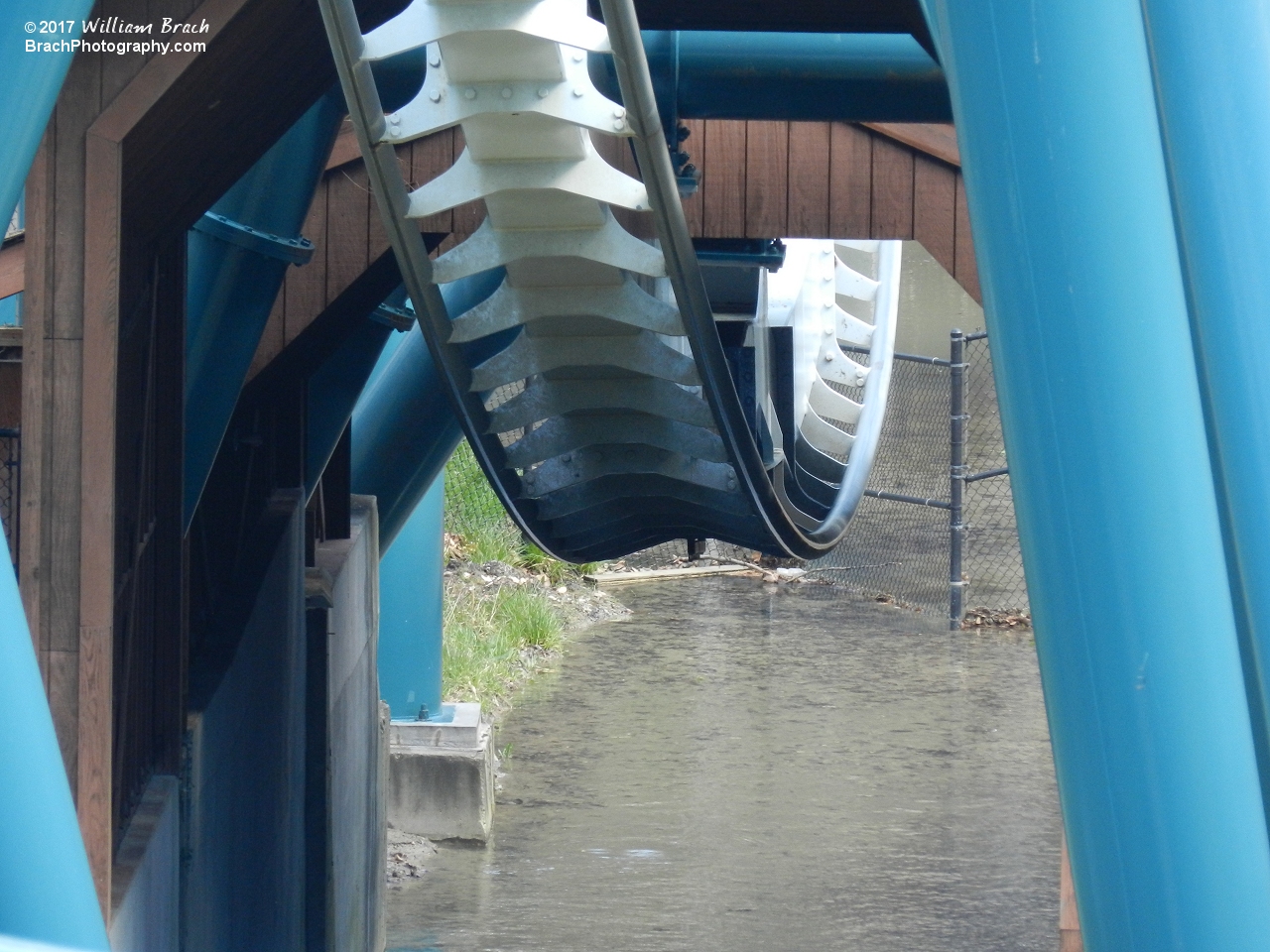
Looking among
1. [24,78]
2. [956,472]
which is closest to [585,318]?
[24,78]

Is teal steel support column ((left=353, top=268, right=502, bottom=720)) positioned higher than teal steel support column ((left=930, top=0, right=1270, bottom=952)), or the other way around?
teal steel support column ((left=353, top=268, right=502, bottom=720))

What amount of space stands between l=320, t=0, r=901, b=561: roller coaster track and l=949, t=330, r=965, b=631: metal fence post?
10.8 feet

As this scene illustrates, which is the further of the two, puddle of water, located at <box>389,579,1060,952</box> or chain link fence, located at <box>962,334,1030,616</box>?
chain link fence, located at <box>962,334,1030,616</box>

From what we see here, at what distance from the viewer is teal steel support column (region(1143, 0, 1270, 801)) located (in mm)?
1578

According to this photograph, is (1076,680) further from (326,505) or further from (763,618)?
(763,618)

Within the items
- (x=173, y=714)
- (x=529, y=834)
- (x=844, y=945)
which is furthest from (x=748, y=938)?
(x=173, y=714)

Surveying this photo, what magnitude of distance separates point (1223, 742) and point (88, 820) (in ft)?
7.70

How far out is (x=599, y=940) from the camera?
21.8 ft

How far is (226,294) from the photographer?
4.19 meters

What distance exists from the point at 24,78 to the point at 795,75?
3.28 metres

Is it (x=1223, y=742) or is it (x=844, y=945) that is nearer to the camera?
(x=1223, y=742)

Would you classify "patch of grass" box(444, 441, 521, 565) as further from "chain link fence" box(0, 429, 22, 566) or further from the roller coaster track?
"chain link fence" box(0, 429, 22, 566)

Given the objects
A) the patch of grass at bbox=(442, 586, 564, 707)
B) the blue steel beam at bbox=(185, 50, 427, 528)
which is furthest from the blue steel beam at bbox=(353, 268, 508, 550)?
the patch of grass at bbox=(442, 586, 564, 707)

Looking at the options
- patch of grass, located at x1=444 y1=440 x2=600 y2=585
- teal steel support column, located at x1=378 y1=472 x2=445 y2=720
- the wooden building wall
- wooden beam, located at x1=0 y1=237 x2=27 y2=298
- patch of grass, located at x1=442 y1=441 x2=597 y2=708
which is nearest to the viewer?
wooden beam, located at x1=0 y1=237 x2=27 y2=298
